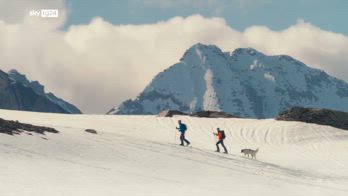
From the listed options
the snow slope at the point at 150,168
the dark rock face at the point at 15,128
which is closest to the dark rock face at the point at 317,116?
the snow slope at the point at 150,168

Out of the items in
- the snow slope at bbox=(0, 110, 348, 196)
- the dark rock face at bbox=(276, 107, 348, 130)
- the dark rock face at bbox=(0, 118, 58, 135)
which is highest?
the dark rock face at bbox=(276, 107, 348, 130)

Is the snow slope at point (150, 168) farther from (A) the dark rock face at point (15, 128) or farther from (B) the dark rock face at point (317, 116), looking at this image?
(B) the dark rock face at point (317, 116)

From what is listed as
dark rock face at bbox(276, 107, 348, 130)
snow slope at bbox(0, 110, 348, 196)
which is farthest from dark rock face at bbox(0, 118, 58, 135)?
dark rock face at bbox(276, 107, 348, 130)

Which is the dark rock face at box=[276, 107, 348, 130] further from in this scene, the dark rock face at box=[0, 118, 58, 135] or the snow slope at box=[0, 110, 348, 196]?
Answer: the dark rock face at box=[0, 118, 58, 135]

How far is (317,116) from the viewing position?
189 ft

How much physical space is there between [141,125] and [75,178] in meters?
27.3

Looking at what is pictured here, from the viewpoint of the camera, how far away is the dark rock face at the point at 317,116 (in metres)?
57.1

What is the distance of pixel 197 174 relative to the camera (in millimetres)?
22297

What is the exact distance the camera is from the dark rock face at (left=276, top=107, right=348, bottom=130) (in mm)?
57062

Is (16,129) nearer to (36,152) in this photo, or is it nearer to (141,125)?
(36,152)

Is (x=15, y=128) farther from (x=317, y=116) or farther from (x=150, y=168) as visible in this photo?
(x=317, y=116)

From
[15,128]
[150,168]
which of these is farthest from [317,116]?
[15,128]

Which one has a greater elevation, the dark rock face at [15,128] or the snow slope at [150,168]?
the dark rock face at [15,128]

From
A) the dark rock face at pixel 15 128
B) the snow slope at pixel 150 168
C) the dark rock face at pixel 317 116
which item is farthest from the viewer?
the dark rock face at pixel 317 116
